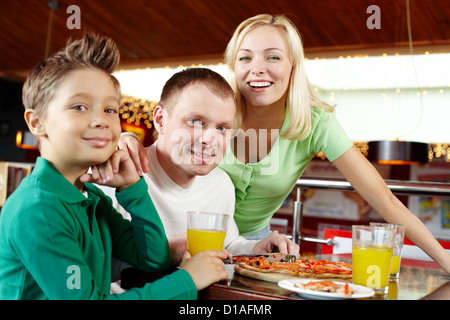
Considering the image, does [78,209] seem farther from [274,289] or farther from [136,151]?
[274,289]

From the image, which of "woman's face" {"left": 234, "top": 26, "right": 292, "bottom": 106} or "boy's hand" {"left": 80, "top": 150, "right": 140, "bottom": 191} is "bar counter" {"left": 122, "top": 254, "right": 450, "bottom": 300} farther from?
"woman's face" {"left": 234, "top": 26, "right": 292, "bottom": 106}

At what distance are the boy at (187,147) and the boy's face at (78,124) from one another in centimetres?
26

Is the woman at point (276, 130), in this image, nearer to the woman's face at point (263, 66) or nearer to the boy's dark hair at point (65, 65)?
the woman's face at point (263, 66)

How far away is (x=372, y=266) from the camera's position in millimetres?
988

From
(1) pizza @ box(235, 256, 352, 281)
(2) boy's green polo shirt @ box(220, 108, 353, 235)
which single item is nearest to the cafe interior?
(2) boy's green polo shirt @ box(220, 108, 353, 235)

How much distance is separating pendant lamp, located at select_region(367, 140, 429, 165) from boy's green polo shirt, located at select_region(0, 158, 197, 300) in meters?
3.03

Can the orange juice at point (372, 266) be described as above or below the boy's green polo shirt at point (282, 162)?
below

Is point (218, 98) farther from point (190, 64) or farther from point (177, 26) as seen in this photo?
point (190, 64)

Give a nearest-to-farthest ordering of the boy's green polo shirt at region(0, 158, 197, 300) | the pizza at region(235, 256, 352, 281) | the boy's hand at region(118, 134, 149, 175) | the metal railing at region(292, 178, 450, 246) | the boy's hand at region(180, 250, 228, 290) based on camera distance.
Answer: the boy's green polo shirt at region(0, 158, 197, 300) → the boy's hand at region(180, 250, 228, 290) → the pizza at region(235, 256, 352, 281) → the boy's hand at region(118, 134, 149, 175) → the metal railing at region(292, 178, 450, 246)

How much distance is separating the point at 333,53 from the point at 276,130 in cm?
445

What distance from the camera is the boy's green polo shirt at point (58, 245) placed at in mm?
838

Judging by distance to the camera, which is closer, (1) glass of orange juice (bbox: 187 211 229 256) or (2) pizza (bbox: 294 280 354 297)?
(2) pizza (bbox: 294 280 354 297)

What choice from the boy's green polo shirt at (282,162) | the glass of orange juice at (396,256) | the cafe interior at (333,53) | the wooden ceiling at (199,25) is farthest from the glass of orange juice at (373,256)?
the wooden ceiling at (199,25)

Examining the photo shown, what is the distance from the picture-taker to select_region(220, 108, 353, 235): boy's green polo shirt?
1767 millimetres
